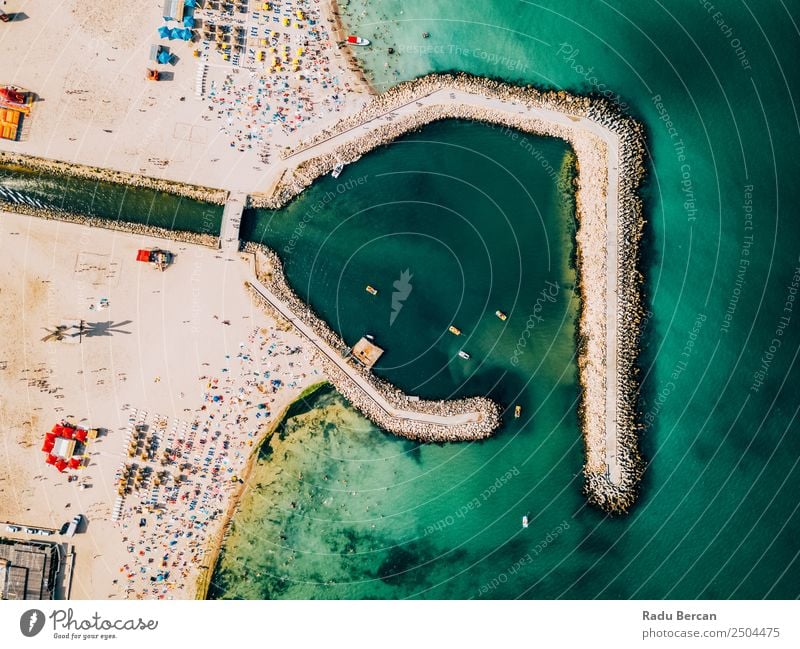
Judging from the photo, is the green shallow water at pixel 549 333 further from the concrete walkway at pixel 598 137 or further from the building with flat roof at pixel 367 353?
the concrete walkway at pixel 598 137

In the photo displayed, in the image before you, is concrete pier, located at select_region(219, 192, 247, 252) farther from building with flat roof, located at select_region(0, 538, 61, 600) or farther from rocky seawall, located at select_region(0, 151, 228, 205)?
building with flat roof, located at select_region(0, 538, 61, 600)

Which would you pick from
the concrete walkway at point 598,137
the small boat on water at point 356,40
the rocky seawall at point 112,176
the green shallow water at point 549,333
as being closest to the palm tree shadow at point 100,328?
the rocky seawall at point 112,176

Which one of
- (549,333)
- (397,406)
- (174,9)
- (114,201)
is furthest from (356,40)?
(397,406)

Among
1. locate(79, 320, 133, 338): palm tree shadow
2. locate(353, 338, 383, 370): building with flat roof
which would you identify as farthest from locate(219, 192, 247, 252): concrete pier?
locate(353, 338, 383, 370): building with flat roof

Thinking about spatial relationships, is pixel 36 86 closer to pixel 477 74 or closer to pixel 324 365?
pixel 324 365

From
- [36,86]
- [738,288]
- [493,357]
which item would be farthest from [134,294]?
[738,288]

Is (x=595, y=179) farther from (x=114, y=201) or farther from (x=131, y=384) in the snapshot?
(x=131, y=384)
